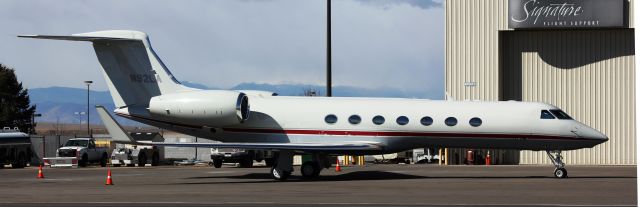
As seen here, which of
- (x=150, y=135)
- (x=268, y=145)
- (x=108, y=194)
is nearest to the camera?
(x=108, y=194)

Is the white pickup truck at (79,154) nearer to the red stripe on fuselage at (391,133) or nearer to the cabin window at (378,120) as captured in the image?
the red stripe on fuselage at (391,133)

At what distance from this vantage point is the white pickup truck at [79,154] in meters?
50.6

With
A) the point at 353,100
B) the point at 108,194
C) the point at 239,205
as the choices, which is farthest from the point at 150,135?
the point at 239,205

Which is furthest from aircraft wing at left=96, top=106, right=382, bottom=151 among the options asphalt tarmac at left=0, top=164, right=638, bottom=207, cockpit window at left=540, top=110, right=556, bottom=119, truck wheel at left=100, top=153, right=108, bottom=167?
truck wheel at left=100, top=153, right=108, bottom=167

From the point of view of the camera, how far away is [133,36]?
3397cm

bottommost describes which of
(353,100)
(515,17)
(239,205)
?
(239,205)

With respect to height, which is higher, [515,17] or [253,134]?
[515,17]

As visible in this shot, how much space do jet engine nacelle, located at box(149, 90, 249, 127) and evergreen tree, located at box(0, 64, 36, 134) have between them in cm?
8903

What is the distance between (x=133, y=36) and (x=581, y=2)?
22.7 m

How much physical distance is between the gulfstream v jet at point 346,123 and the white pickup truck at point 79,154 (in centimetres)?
1781

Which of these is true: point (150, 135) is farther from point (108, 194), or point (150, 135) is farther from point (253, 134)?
point (108, 194)

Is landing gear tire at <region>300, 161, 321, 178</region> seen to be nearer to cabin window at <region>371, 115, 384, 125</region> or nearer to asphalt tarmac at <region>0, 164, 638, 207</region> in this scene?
asphalt tarmac at <region>0, 164, 638, 207</region>
